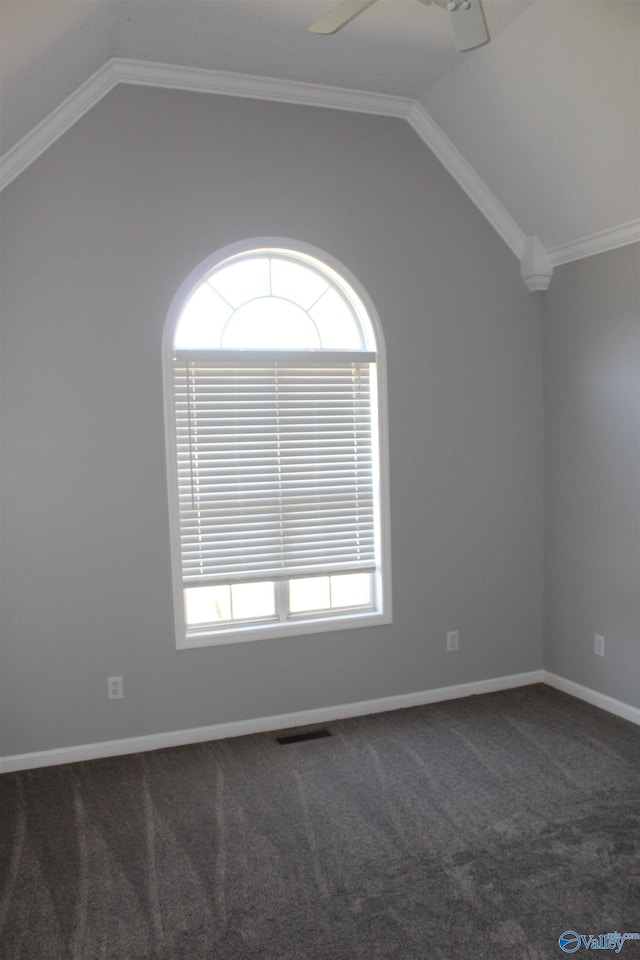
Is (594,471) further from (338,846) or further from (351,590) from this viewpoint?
(338,846)

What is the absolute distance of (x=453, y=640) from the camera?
4.32 meters

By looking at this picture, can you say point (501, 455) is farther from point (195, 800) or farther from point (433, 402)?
point (195, 800)

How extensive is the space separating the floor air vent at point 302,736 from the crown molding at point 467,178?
2.92m

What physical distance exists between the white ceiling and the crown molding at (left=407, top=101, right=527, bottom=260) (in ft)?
0.18

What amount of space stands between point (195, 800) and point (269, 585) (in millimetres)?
1177

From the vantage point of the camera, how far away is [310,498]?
13.1 feet

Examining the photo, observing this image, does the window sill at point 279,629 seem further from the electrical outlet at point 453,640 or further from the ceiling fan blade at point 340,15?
the ceiling fan blade at point 340,15

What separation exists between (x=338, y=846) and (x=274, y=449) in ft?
6.32

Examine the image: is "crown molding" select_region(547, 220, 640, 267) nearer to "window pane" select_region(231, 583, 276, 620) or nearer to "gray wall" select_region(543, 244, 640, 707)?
"gray wall" select_region(543, 244, 640, 707)

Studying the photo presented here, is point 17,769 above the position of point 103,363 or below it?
below

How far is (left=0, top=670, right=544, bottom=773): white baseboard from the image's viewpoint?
140 inches

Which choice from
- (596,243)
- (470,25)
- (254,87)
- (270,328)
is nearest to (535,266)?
(596,243)

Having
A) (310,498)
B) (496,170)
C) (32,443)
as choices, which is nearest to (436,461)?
(310,498)

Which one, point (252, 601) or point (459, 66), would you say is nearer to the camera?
point (459, 66)
